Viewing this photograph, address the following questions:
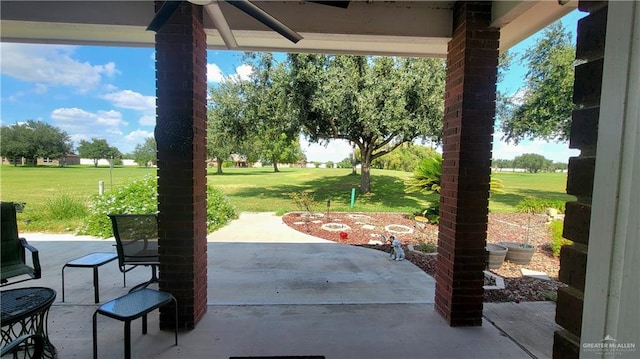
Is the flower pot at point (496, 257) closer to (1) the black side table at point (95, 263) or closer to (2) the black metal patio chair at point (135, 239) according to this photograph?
(2) the black metal patio chair at point (135, 239)

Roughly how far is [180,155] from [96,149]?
3416 centimetres

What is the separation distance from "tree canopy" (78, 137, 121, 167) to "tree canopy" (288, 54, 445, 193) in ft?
80.3

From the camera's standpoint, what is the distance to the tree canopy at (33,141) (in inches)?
1179

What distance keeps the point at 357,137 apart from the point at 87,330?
35.1ft

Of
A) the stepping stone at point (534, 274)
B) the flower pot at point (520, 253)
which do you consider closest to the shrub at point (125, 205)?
the flower pot at point (520, 253)

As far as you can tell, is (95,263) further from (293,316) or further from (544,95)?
(544,95)

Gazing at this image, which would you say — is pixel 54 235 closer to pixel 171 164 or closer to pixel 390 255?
pixel 171 164

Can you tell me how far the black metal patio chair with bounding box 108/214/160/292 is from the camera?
3.23m

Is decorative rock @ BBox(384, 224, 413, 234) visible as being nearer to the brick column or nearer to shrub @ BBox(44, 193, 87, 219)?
the brick column

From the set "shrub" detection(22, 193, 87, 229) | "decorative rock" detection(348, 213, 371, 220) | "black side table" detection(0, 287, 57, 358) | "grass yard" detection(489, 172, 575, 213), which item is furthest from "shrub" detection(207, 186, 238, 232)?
"grass yard" detection(489, 172, 575, 213)

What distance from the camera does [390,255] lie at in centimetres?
505

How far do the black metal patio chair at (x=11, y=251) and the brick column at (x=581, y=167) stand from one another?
383cm

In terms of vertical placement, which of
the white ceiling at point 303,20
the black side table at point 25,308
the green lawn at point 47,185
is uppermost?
the white ceiling at point 303,20

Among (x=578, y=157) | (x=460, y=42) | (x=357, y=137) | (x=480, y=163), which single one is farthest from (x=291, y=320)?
(x=357, y=137)
